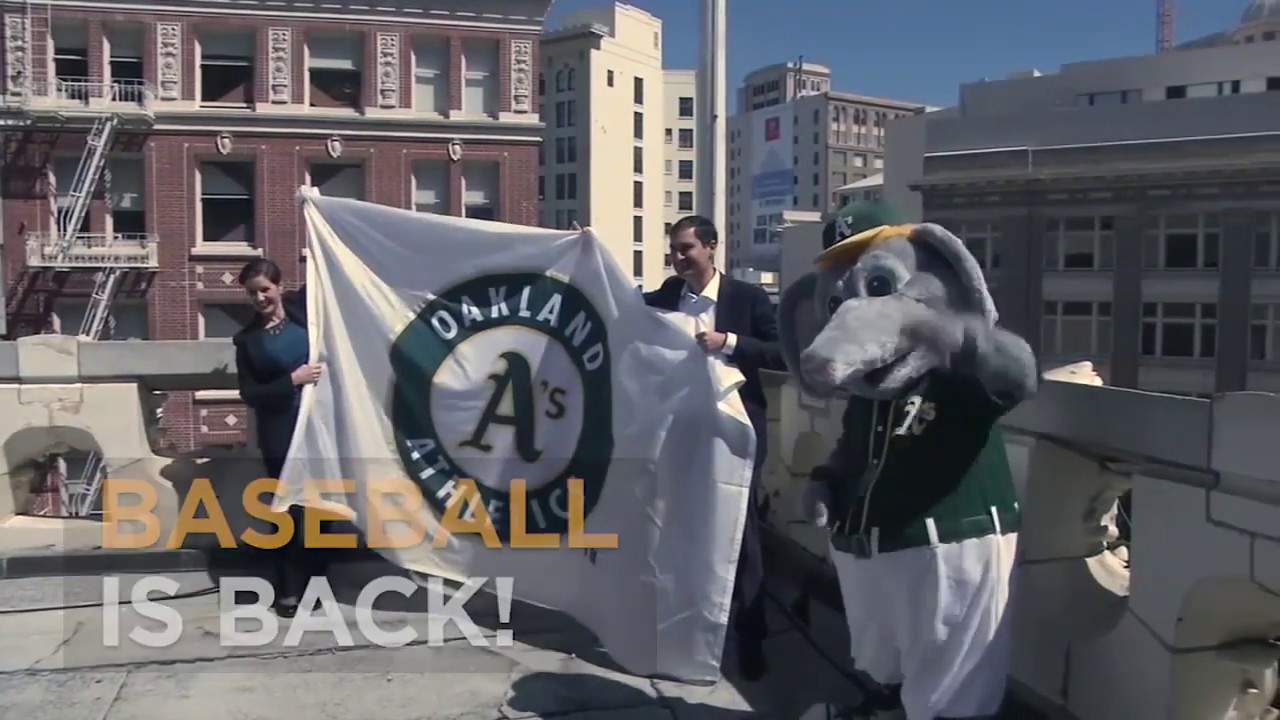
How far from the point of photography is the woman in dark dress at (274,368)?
4324mm

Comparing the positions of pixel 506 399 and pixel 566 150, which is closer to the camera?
pixel 506 399

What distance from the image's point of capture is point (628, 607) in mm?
3812

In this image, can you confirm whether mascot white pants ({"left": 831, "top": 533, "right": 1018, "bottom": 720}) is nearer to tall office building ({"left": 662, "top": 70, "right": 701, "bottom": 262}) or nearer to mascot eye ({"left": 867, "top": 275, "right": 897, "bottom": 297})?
mascot eye ({"left": 867, "top": 275, "right": 897, "bottom": 297})

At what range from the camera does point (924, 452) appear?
2.67m

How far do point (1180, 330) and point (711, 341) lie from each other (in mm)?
51777

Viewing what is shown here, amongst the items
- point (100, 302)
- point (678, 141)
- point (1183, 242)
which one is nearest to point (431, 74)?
point (100, 302)

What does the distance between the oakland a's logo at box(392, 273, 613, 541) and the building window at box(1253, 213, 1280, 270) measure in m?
50.4

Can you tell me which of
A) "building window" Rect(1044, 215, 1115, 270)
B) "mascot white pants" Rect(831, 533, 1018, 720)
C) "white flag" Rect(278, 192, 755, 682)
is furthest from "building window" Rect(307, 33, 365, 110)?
"building window" Rect(1044, 215, 1115, 270)

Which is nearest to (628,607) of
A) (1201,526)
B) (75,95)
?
(1201,526)

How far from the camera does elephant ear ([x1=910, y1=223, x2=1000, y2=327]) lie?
2.53 meters

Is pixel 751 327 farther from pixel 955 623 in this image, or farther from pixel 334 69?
pixel 334 69

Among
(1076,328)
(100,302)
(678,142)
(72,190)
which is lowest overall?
(1076,328)

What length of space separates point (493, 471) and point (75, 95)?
31458 mm

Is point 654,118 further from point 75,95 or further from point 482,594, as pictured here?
point 482,594
